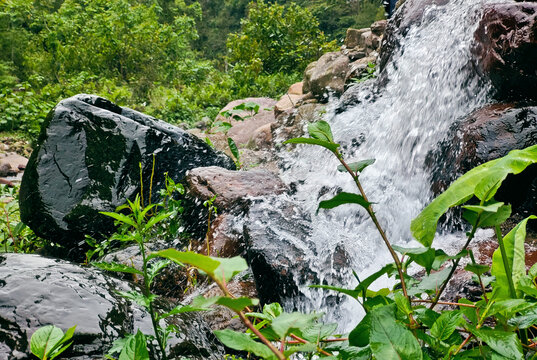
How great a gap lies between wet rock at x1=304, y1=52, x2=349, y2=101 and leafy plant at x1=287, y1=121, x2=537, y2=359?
6623 millimetres

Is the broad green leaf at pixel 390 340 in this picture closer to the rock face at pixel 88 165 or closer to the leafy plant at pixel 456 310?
the leafy plant at pixel 456 310

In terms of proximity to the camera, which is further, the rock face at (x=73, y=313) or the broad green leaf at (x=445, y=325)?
the rock face at (x=73, y=313)

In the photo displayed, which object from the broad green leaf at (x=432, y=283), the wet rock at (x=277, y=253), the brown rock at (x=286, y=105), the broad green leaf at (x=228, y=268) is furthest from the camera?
the brown rock at (x=286, y=105)

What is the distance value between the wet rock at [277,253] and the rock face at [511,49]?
2140mm

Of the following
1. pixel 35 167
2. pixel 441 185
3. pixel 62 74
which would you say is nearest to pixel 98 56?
pixel 62 74

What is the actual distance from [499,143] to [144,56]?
1269cm

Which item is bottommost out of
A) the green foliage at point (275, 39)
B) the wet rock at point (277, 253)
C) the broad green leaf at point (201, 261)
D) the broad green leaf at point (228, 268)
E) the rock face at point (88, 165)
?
the wet rock at point (277, 253)

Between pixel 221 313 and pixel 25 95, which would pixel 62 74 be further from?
pixel 221 313

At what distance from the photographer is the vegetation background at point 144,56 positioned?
11203 mm

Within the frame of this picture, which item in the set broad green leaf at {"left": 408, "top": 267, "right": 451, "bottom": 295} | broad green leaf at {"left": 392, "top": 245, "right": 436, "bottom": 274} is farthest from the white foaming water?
broad green leaf at {"left": 392, "top": 245, "right": 436, "bottom": 274}

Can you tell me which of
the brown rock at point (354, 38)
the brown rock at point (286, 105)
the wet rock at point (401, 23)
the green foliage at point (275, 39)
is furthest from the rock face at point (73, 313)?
the green foliage at point (275, 39)

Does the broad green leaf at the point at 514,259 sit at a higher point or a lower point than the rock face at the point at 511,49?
lower

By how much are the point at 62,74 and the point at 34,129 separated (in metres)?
6.03

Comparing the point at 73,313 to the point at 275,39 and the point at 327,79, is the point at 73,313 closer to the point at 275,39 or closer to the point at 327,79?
the point at 327,79
